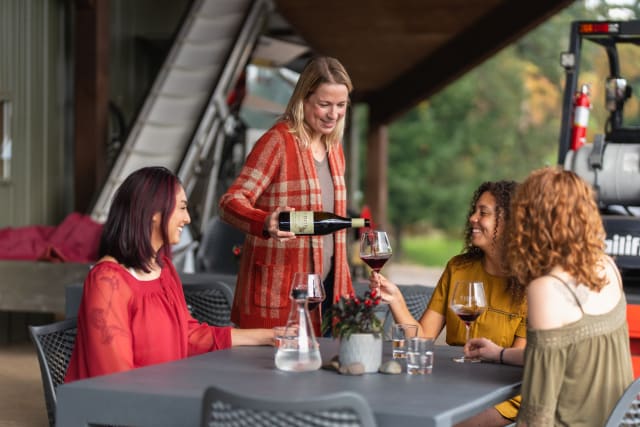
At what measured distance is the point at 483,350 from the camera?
9.87 feet

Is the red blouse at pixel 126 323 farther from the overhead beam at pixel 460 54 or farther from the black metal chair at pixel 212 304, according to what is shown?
the overhead beam at pixel 460 54

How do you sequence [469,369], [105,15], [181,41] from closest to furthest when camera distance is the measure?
[469,369], [105,15], [181,41]

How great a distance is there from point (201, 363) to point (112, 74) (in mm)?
9285

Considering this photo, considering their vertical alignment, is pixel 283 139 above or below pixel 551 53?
below

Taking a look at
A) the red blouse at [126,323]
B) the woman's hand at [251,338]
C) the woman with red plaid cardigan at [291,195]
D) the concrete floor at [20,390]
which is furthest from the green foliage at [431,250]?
the red blouse at [126,323]

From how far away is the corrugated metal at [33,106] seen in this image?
9.34 metres

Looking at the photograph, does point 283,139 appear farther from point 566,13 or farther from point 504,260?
point 566,13

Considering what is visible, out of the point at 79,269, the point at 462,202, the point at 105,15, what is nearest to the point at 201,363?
the point at 79,269

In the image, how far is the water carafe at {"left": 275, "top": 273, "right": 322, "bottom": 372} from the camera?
2.80 m

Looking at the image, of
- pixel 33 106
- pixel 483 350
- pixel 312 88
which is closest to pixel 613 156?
pixel 312 88

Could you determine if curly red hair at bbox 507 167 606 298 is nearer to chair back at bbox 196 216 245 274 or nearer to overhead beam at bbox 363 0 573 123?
chair back at bbox 196 216 245 274

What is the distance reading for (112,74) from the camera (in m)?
11.8

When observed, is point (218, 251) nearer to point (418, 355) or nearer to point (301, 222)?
point (301, 222)

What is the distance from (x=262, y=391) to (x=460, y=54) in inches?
368
